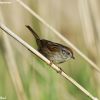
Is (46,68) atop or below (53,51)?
below

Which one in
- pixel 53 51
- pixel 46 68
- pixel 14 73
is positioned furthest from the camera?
pixel 46 68

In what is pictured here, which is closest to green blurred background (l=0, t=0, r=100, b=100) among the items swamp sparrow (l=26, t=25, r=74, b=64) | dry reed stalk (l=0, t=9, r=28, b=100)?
dry reed stalk (l=0, t=9, r=28, b=100)

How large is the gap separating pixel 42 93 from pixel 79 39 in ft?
2.50

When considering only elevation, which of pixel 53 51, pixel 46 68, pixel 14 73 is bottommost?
pixel 46 68

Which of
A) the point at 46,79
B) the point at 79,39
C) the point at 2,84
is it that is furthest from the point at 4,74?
the point at 79,39

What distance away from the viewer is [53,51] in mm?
1835

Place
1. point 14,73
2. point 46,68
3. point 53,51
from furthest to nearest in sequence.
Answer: point 46,68
point 14,73
point 53,51

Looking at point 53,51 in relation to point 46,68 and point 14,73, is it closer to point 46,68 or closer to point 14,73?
point 14,73

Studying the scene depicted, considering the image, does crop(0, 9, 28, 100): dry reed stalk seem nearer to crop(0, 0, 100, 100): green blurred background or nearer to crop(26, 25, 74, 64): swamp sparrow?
crop(0, 0, 100, 100): green blurred background

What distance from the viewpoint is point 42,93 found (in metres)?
2.12

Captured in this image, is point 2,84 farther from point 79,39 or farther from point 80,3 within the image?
point 79,39

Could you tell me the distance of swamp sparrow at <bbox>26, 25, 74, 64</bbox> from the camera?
5.90 feet

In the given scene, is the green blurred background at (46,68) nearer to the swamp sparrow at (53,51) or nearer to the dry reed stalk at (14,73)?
the dry reed stalk at (14,73)

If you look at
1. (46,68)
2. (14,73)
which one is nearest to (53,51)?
(14,73)
